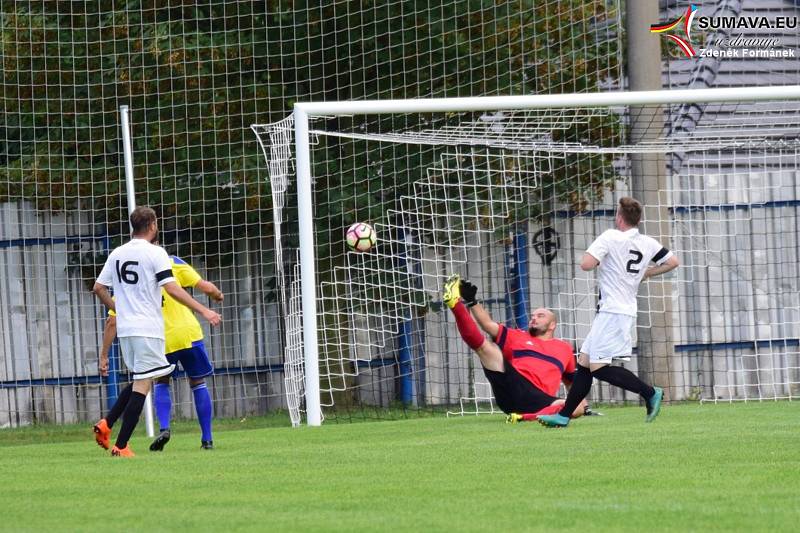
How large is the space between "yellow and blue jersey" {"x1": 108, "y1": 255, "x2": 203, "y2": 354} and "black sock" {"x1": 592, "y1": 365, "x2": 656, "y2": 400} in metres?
3.10

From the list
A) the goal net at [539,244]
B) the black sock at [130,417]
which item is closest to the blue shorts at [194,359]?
the black sock at [130,417]

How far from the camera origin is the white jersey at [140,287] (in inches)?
379

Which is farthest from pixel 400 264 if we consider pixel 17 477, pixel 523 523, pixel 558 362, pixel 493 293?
pixel 523 523

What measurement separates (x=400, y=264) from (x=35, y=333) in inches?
188

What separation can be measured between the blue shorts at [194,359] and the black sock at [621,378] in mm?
3006

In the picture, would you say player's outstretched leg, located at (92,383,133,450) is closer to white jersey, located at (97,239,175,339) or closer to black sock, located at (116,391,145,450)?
black sock, located at (116,391,145,450)

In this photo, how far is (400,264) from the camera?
1567 cm

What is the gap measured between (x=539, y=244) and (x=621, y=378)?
570 centimetres

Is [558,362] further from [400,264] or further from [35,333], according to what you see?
[35,333]

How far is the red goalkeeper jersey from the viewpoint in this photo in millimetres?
12117

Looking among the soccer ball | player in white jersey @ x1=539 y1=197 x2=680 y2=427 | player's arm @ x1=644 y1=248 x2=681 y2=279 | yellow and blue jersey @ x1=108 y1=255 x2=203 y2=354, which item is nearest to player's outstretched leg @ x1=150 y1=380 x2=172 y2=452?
yellow and blue jersey @ x1=108 y1=255 x2=203 y2=354

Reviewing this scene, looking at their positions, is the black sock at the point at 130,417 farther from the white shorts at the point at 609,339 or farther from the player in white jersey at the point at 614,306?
the white shorts at the point at 609,339

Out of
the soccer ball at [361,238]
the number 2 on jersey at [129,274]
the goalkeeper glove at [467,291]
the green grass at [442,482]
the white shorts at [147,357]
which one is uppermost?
the soccer ball at [361,238]

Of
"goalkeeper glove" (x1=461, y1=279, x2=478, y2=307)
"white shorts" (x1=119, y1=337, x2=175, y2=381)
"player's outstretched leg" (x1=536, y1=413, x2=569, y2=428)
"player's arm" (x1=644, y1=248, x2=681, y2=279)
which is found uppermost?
"player's arm" (x1=644, y1=248, x2=681, y2=279)
